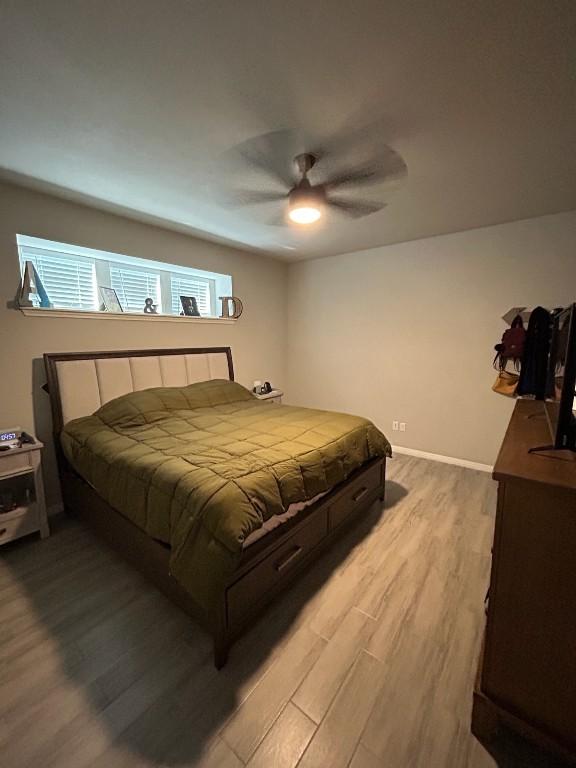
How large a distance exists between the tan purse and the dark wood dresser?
221 centimetres

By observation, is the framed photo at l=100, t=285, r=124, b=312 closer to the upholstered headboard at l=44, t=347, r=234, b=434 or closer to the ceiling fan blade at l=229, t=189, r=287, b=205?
the upholstered headboard at l=44, t=347, r=234, b=434

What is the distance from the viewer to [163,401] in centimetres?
271

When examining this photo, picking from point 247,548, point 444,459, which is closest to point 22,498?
point 247,548

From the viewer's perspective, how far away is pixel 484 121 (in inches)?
59.5

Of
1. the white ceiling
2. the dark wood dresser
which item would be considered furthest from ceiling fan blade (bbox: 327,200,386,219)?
the dark wood dresser

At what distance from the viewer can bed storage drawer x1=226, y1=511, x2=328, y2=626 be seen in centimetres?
136

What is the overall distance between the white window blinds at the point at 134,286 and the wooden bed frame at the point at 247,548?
2.49 ft

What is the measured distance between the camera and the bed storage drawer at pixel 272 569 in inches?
53.6

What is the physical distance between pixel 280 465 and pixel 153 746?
108 cm

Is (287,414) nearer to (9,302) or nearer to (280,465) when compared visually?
(280,465)

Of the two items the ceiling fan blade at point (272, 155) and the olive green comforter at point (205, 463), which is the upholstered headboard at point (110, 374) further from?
the ceiling fan blade at point (272, 155)

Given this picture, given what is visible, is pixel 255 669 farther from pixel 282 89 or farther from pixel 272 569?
pixel 282 89

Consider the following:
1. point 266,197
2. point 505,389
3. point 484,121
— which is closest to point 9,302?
point 266,197

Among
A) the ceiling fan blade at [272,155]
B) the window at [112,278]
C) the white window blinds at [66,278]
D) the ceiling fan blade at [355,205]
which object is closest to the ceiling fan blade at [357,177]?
the ceiling fan blade at [355,205]
